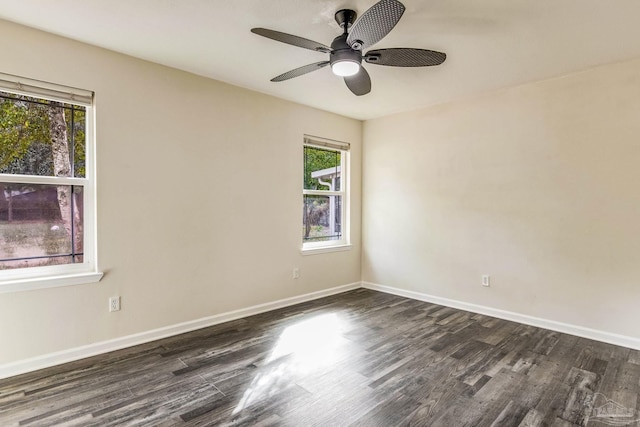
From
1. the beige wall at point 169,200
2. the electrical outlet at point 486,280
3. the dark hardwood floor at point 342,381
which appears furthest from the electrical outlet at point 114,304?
the electrical outlet at point 486,280

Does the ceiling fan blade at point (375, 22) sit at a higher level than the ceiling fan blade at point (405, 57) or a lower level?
lower

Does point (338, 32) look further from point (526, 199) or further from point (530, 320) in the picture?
point (530, 320)

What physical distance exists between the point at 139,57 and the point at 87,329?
2.28 m

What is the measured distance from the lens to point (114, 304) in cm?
280

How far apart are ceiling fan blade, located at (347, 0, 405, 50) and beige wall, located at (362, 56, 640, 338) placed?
233 centimetres

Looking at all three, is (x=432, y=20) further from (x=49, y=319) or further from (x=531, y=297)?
(x=49, y=319)

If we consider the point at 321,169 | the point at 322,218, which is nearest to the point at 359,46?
the point at 321,169

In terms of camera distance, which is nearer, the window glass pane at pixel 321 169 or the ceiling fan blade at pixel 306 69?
the ceiling fan blade at pixel 306 69

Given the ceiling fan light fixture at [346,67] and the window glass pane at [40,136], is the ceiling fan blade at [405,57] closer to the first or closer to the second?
the ceiling fan light fixture at [346,67]

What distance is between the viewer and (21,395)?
2.14 m

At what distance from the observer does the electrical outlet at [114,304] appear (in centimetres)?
279

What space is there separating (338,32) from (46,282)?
282 centimetres

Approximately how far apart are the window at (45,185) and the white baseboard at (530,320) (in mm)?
3516

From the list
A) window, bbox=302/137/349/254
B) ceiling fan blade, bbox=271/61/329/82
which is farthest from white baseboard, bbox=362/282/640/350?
ceiling fan blade, bbox=271/61/329/82
